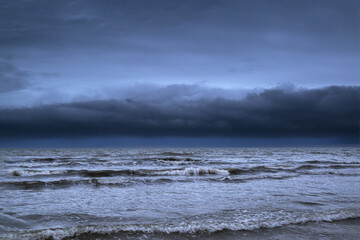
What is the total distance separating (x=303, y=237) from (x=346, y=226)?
1.75m

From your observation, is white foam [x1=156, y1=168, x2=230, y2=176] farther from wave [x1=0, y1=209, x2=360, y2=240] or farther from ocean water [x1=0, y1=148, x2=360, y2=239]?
wave [x1=0, y1=209, x2=360, y2=240]

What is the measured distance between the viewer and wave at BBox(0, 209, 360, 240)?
629cm

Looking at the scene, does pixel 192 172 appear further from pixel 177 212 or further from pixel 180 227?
pixel 180 227

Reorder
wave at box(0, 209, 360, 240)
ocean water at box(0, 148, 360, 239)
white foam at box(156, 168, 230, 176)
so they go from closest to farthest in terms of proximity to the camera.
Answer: wave at box(0, 209, 360, 240)
ocean water at box(0, 148, 360, 239)
white foam at box(156, 168, 230, 176)

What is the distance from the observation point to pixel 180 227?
6902mm

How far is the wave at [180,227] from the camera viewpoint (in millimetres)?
6285

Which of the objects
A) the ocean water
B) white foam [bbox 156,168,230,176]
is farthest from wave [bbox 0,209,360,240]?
white foam [bbox 156,168,230,176]

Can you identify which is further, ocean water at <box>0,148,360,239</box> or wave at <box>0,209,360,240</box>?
ocean water at <box>0,148,360,239</box>

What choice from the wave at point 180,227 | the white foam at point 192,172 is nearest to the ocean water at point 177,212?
the wave at point 180,227

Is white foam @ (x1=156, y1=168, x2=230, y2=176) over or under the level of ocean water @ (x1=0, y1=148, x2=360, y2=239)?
under

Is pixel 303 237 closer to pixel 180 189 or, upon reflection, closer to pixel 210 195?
pixel 210 195

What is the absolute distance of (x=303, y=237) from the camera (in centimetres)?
638

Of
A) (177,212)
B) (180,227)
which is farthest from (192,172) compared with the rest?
(180,227)

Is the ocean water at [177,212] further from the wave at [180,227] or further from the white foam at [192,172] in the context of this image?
the white foam at [192,172]
